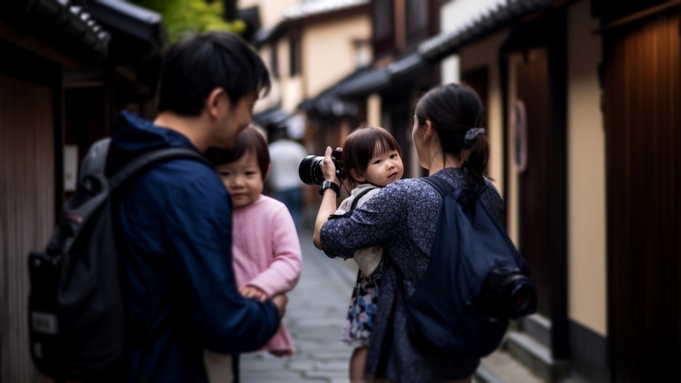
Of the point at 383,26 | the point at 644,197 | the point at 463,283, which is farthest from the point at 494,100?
the point at 383,26

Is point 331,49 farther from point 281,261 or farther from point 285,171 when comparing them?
point 281,261

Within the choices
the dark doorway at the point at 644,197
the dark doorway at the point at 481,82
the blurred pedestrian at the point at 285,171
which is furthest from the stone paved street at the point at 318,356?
the dark doorway at the point at 481,82

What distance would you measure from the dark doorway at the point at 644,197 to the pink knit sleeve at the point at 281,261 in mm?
3947

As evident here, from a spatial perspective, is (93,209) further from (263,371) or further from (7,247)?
(263,371)

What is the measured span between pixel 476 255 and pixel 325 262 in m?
17.2

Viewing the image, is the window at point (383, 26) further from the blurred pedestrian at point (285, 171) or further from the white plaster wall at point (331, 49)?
the white plaster wall at point (331, 49)

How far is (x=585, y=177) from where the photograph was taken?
8656mm

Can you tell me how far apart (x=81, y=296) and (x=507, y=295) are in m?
1.40

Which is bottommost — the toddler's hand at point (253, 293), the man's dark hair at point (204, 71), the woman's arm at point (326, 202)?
the toddler's hand at point (253, 293)

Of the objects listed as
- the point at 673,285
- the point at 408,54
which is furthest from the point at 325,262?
the point at 673,285

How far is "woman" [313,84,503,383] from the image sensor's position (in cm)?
344

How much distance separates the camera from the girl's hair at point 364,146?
3.65m

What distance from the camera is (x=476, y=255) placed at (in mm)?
3283

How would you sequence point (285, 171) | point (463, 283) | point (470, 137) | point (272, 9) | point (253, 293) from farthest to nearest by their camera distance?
point (272, 9)
point (285, 171)
point (470, 137)
point (463, 283)
point (253, 293)
